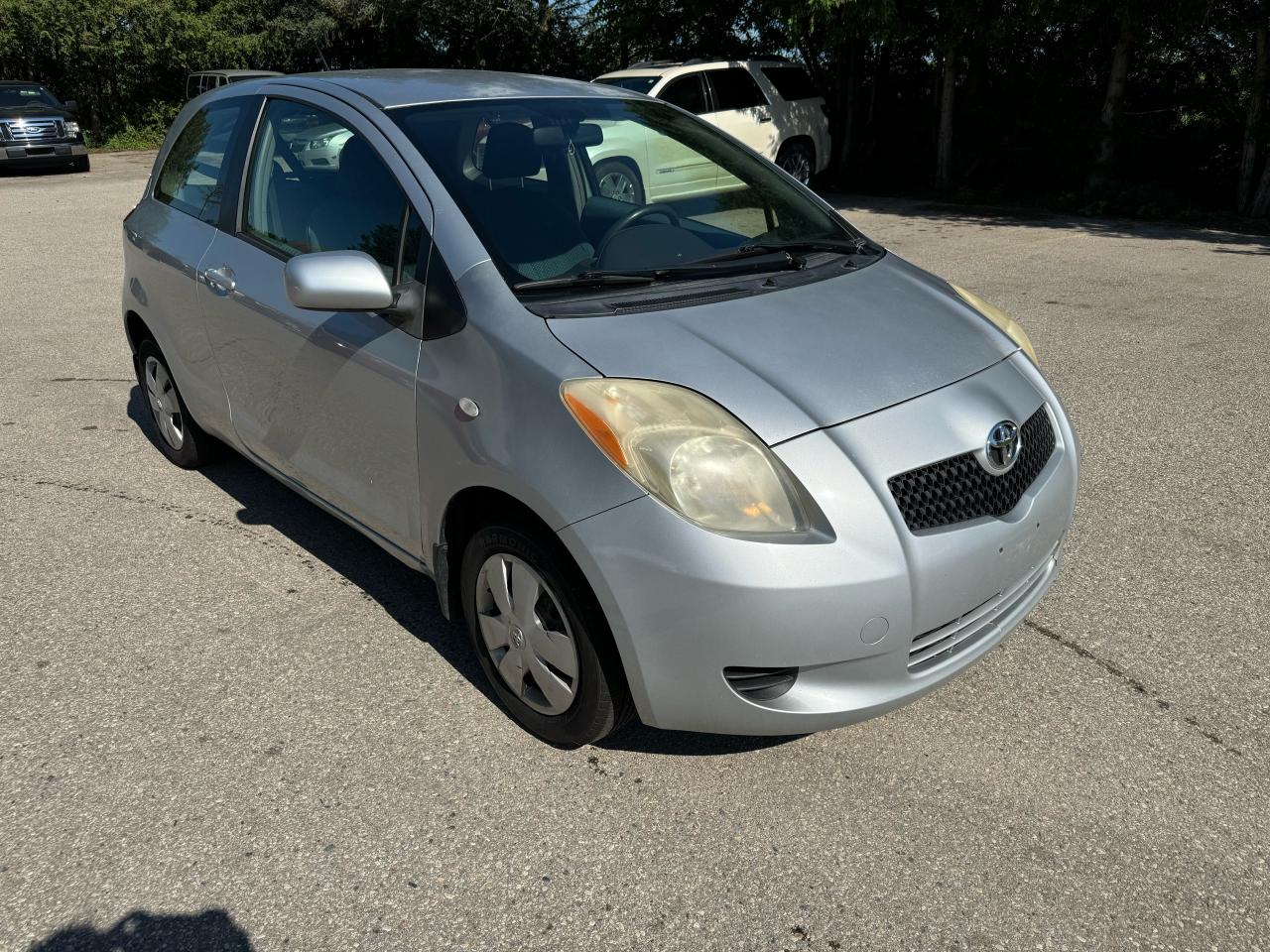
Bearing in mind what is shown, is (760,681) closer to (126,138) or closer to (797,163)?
(797,163)

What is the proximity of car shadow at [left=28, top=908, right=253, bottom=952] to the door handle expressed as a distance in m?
2.14

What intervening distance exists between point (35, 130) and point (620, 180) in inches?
739

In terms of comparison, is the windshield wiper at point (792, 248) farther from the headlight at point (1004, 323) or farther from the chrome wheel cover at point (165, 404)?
the chrome wheel cover at point (165, 404)

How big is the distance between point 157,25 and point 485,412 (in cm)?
2713

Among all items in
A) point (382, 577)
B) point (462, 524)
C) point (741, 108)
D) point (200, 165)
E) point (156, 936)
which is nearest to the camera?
point (156, 936)

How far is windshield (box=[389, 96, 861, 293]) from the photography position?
118 inches

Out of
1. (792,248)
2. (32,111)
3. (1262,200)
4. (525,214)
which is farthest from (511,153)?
(32,111)

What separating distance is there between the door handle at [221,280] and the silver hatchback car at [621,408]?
17mm

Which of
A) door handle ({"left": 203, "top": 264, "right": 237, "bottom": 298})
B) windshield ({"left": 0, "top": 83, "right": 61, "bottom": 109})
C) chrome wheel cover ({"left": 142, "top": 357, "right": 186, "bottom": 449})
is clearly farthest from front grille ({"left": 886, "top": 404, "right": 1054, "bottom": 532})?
windshield ({"left": 0, "top": 83, "right": 61, "bottom": 109})

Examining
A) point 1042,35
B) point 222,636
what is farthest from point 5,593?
point 1042,35

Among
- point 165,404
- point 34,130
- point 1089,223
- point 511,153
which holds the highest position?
point 34,130

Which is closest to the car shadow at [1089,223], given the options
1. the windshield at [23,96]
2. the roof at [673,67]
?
the roof at [673,67]

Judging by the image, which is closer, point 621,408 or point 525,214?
point 621,408

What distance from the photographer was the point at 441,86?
A: 3502 millimetres
